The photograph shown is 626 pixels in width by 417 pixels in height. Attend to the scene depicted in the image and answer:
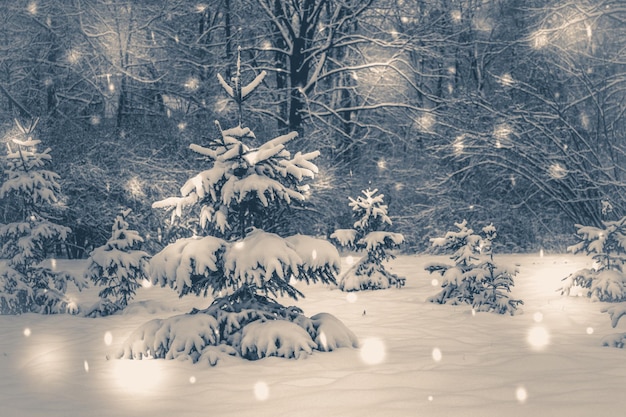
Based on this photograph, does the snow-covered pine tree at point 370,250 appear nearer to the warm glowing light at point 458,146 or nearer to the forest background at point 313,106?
the forest background at point 313,106

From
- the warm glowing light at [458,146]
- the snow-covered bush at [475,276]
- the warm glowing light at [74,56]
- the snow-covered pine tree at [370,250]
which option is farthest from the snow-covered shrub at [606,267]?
the warm glowing light at [74,56]

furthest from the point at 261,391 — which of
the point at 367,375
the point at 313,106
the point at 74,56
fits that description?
the point at 74,56

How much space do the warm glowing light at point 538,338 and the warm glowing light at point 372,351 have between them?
6.11 ft

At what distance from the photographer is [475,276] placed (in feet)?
33.1

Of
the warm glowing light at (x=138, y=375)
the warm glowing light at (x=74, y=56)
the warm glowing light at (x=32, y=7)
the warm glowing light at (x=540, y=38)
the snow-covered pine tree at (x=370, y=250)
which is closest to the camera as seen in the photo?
the warm glowing light at (x=138, y=375)

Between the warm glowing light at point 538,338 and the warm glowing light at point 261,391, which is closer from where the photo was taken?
the warm glowing light at point 261,391

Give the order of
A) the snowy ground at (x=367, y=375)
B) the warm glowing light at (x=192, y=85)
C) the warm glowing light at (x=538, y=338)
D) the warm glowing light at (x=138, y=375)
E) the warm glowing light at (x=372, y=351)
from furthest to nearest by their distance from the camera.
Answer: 1. the warm glowing light at (x=192, y=85)
2. the warm glowing light at (x=538, y=338)
3. the warm glowing light at (x=372, y=351)
4. the warm glowing light at (x=138, y=375)
5. the snowy ground at (x=367, y=375)

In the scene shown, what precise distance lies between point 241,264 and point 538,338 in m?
4.13

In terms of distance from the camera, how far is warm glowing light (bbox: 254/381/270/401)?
529cm

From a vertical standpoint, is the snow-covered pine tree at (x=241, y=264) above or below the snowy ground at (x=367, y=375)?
above

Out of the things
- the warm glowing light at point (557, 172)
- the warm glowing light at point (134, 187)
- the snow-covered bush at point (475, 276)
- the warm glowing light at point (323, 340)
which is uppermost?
the warm glowing light at point (134, 187)

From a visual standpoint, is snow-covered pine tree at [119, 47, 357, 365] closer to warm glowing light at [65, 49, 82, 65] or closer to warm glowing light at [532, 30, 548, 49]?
warm glowing light at [532, 30, 548, 49]

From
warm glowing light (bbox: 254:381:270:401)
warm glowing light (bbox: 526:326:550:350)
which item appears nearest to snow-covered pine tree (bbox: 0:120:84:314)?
warm glowing light (bbox: 254:381:270:401)

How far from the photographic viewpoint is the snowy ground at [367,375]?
4953mm
